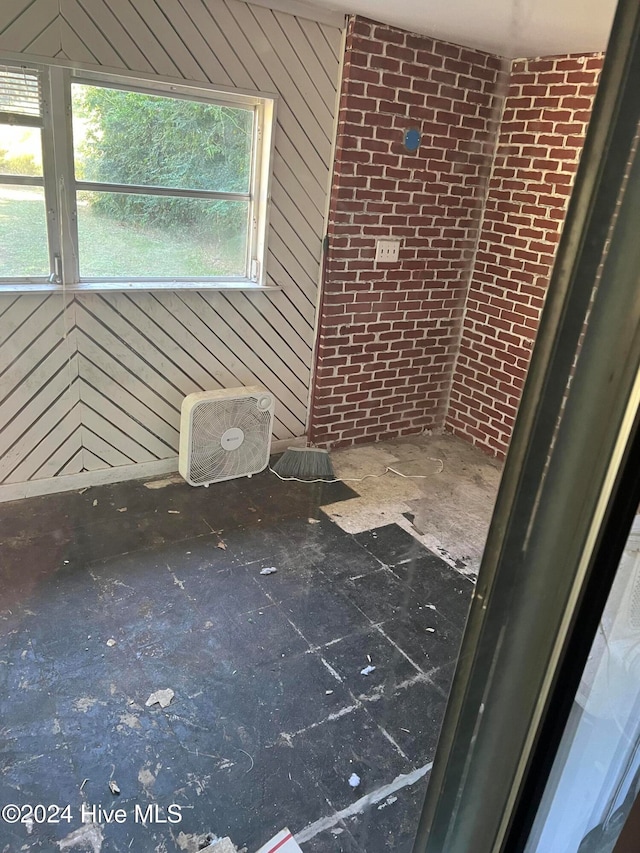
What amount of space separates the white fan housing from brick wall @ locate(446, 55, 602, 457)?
1.34 metres

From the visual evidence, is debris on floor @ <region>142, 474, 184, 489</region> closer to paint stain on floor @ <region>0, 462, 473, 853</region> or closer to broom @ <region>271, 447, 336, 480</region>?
paint stain on floor @ <region>0, 462, 473, 853</region>

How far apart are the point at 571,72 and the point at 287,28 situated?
149 centimetres

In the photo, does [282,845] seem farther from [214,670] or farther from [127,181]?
[127,181]

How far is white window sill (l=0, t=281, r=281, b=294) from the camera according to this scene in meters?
2.73

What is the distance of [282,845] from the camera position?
5.21ft

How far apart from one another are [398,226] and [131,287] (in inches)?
62.1

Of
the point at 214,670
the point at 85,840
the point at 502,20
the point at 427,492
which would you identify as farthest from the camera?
the point at 427,492

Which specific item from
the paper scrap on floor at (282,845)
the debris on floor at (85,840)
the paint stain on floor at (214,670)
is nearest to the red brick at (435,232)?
the paint stain on floor at (214,670)

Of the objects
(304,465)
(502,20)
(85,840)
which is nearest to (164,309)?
(304,465)

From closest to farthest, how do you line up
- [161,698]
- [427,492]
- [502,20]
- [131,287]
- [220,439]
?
[161,698] < [502,20] < [131,287] < [220,439] < [427,492]

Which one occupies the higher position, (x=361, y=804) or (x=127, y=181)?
(x=127, y=181)

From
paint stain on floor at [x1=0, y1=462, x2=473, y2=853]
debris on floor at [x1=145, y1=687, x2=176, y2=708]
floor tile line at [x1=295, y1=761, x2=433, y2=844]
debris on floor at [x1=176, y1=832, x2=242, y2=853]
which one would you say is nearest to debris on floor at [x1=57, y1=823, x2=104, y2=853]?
paint stain on floor at [x1=0, y1=462, x2=473, y2=853]

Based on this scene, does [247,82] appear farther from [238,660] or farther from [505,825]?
[505,825]

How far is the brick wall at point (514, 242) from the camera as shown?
3.29 metres
